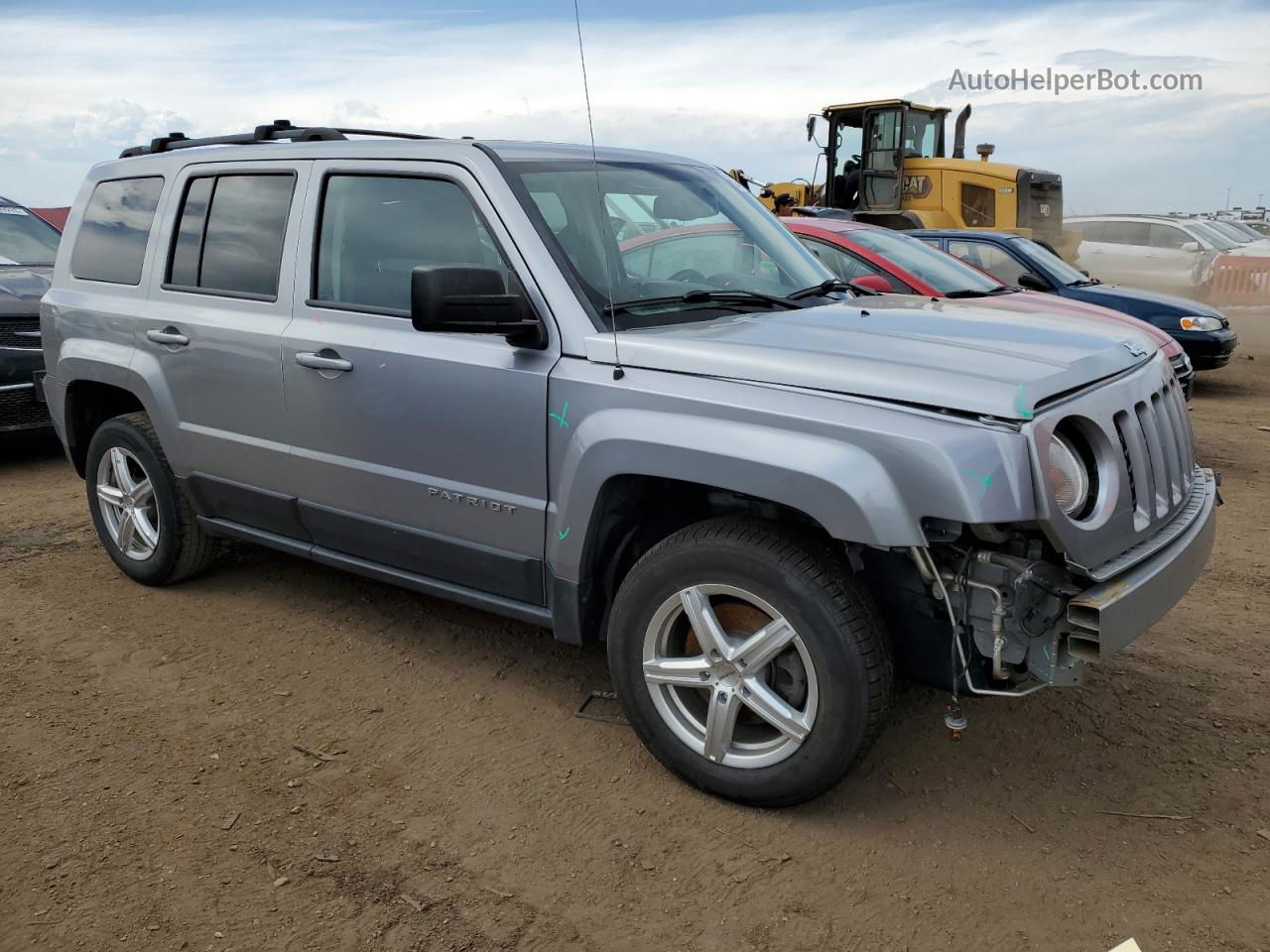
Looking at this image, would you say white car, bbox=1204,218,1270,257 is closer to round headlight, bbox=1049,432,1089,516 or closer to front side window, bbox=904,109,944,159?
front side window, bbox=904,109,944,159

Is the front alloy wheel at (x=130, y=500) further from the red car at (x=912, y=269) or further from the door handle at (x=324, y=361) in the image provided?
the red car at (x=912, y=269)

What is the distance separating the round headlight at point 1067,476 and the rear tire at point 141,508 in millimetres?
3673

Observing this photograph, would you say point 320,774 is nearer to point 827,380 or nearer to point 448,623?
point 448,623

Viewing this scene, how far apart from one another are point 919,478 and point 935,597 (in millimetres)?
437

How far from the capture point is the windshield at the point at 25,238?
28.0 ft

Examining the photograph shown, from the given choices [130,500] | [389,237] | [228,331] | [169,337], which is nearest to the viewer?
[389,237]

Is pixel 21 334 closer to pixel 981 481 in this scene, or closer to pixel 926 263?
pixel 926 263

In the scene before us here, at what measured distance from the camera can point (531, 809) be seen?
326 cm

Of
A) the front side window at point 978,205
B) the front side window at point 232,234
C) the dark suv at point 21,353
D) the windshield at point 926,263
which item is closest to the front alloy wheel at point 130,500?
the front side window at point 232,234

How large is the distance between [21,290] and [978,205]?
12903 millimetres

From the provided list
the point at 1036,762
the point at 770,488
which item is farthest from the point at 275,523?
the point at 1036,762

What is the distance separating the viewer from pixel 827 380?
2.90 metres

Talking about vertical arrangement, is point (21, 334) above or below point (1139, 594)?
above

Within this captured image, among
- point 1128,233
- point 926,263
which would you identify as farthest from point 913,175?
point 926,263
